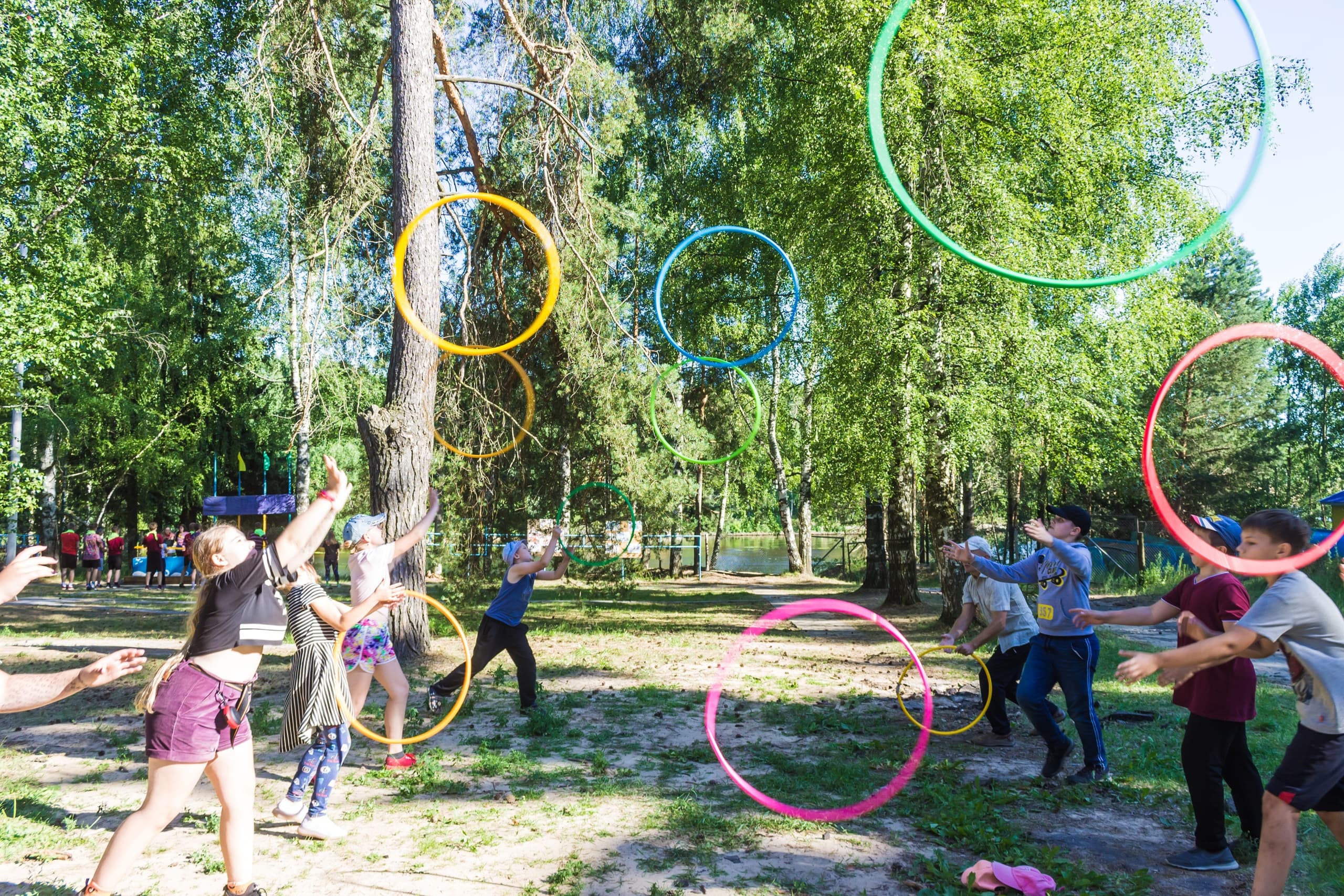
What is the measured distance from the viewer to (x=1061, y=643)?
248 inches

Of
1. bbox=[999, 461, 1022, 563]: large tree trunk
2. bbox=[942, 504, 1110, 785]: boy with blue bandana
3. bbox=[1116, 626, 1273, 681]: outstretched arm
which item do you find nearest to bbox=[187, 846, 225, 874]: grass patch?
bbox=[1116, 626, 1273, 681]: outstretched arm

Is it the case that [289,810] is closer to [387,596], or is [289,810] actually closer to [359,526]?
[387,596]

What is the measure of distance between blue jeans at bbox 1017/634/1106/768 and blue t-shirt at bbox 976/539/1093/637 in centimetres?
10

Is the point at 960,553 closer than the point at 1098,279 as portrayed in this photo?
No

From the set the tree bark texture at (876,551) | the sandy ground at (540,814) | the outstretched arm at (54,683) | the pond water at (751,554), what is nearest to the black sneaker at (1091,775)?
the sandy ground at (540,814)

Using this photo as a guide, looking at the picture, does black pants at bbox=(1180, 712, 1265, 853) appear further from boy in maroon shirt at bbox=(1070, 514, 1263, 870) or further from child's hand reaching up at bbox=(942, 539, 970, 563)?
child's hand reaching up at bbox=(942, 539, 970, 563)

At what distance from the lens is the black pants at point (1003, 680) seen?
295 inches

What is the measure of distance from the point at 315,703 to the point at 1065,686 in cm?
505

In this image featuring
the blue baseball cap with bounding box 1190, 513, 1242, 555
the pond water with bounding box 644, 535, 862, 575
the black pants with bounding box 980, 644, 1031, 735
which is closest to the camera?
the blue baseball cap with bounding box 1190, 513, 1242, 555

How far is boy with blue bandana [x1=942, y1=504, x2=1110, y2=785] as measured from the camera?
6234 mm

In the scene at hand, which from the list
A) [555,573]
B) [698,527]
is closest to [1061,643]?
[555,573]

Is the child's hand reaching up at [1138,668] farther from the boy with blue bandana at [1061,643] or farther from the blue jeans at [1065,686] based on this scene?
Answer: the blue jeans at [1065,686]

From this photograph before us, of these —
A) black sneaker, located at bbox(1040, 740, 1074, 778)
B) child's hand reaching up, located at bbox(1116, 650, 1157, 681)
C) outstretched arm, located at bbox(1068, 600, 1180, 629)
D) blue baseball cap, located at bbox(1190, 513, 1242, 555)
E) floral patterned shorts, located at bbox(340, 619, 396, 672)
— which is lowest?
black sneaker, located at bbox(1040, 740, 1074, 778)

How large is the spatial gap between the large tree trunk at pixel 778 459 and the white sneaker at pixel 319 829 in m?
22.4
